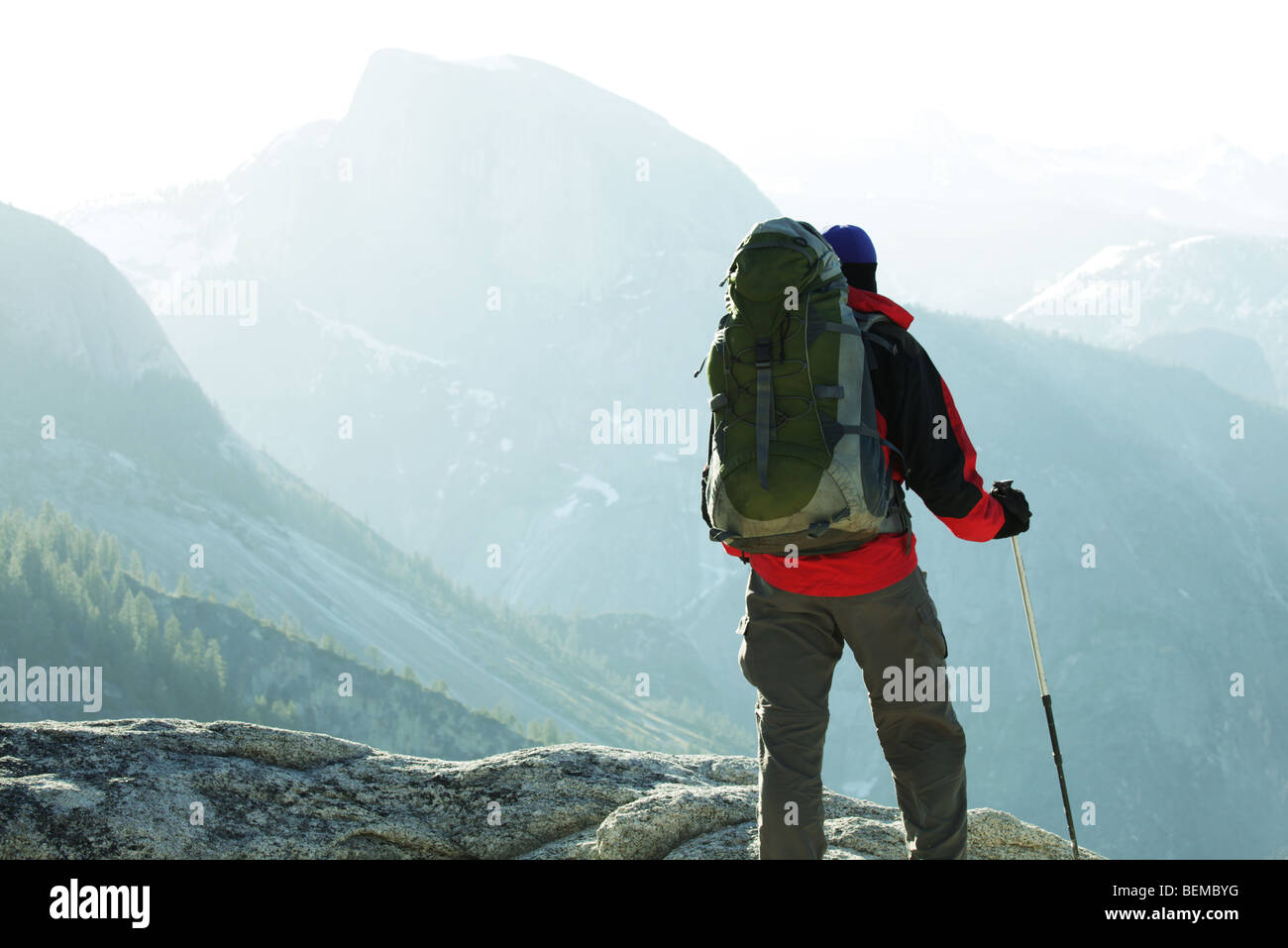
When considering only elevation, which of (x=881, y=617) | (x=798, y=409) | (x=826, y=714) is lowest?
(x=826, y=714)

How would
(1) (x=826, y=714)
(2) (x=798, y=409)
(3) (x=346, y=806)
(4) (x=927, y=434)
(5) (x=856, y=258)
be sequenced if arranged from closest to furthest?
(2) (x=798, y=409)
(4) (x=927, y=434)
(1) (x=826, y=714)
(5) (x=856, y=258)
(3) (x=346, y=806)

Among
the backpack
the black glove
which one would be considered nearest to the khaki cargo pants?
the backpack

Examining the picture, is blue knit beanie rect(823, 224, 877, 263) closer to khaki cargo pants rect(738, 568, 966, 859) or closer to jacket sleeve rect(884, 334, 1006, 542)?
jacket sleeve rect(884, 334, 1006, 542)

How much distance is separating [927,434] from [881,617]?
0.96 m

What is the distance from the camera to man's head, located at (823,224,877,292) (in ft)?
20.1

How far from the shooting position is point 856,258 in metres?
6.12

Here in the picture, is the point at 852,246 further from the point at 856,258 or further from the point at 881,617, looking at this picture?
the point at 881,617

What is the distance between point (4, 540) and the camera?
112m

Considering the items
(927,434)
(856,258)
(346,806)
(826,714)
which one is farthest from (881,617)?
(346,806)

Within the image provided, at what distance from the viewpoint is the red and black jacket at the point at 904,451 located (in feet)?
18.6

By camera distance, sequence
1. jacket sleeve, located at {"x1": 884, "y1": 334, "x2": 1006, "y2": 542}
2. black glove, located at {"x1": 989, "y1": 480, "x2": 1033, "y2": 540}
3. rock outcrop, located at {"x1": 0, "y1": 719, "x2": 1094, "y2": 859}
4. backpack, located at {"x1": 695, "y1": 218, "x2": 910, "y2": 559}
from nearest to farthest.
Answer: backpack, located at {"x1": 695, "y1": 218, "x2": 910, "y2": 559}, jacket sleeve, located at {"x1": 884, "y1": 334, "x2": 1006, "y2": 542}, black glove, located at {"x1": 989, "y1": 480, "x2": 1033, "y2": 540}, rock outcrop, located at {"x1": 0, "y1": 719, "x2": 1094, "y2": 859}

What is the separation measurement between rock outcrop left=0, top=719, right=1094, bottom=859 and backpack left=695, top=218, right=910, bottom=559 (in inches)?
105

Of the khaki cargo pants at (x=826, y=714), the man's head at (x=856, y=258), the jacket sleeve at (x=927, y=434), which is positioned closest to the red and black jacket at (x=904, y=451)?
the jacket sleeve at (x=927, y=434)
